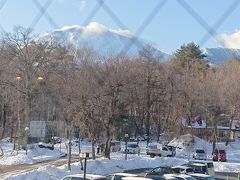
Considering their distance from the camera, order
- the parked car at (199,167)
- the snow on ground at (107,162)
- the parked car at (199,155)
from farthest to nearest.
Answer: the parked car at (199,155) < the parked car at (199,167) < the snow on ground at (107,162)

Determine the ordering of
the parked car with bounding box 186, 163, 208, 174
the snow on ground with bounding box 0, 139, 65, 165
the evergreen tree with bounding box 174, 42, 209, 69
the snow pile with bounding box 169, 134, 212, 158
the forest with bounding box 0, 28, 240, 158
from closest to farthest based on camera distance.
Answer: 1. the parked car with bounding box 186, 163, 208, 174
2. the forest with bounding box 0, 28, 240, 158
3. the snow on ground with bounding box 0, 139, 65, 165
4. the snow pile with bounding box 169, 134, 212, 158
5. the evergreen tree with bounding box 174, 42, 209, 69

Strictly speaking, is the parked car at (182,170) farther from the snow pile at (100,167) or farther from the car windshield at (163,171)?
the snow pile at (100,167)

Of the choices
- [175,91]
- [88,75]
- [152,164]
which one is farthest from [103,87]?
[175,91]

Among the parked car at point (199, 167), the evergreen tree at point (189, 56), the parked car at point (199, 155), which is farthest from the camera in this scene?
the evergreen tree at point (189, 56)

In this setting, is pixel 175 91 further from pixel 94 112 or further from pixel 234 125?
pixel 94 112

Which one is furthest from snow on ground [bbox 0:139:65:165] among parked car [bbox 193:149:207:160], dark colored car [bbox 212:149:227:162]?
dark colored car [bbox 212:149:227:162]

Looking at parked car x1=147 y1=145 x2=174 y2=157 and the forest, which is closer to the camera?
the forest

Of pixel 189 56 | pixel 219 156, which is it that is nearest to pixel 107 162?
pixel 219 156

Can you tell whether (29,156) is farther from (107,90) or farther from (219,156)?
(219,156)

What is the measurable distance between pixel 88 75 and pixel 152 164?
9.23 m

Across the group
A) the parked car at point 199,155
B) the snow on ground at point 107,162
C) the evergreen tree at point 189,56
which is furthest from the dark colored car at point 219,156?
the evergreen tree at point 189,56

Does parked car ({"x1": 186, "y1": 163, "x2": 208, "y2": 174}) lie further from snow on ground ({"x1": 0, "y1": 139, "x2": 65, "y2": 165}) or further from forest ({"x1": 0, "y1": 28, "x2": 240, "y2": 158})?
snow on ground ({"x1": 0, "y1": 139, "x2": 65, "y2": 165})

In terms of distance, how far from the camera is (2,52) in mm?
53812

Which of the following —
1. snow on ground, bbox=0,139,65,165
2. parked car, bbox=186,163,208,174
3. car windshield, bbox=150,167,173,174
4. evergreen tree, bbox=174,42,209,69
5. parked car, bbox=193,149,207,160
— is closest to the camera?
car windshield, bbox=150,167,173,174
